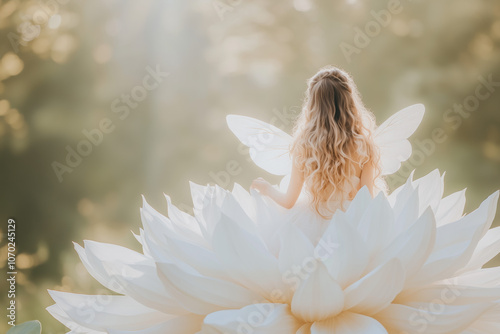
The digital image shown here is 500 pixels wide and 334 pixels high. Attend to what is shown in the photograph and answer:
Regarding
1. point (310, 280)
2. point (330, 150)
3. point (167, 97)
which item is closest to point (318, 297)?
point (310, 280)

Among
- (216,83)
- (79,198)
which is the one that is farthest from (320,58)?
(79,198)

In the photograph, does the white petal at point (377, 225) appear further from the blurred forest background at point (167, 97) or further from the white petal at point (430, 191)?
the blurred forest background at point (167, 97)

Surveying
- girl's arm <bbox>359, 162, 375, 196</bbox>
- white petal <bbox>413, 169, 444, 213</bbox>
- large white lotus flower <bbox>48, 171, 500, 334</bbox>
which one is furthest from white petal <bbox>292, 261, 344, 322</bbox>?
girl's arm <bbox>359, 162, 375, 196</bbox>

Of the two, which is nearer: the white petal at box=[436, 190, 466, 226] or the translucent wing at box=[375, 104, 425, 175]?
the white petal at box=[436, 190, 466, 226]

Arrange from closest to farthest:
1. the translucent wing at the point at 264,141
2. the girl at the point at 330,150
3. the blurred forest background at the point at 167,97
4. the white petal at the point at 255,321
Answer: the white petal at the point at 255,321
the translucent wing at the point at 264,141
the girl at the point at 330,150
the blurred forest background at the point at 167,97

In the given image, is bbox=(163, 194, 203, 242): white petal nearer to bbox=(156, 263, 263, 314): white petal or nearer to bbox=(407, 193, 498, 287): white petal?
bbox=(156, 263, 263, 314): white petal

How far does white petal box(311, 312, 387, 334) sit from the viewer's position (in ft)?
1.18

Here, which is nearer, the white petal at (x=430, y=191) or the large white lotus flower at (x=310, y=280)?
the large white lotus flower at (x=310, y=280)

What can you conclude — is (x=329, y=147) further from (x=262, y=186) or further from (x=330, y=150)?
(x=262, y=186)

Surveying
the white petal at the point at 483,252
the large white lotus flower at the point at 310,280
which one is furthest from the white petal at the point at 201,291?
the white petal at the point at 483,252

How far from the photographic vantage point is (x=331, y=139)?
0.90 metres

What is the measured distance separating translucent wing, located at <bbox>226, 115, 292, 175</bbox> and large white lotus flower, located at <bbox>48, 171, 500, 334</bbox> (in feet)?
0.77

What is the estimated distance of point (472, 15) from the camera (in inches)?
51.8

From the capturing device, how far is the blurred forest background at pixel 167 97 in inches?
45.0
